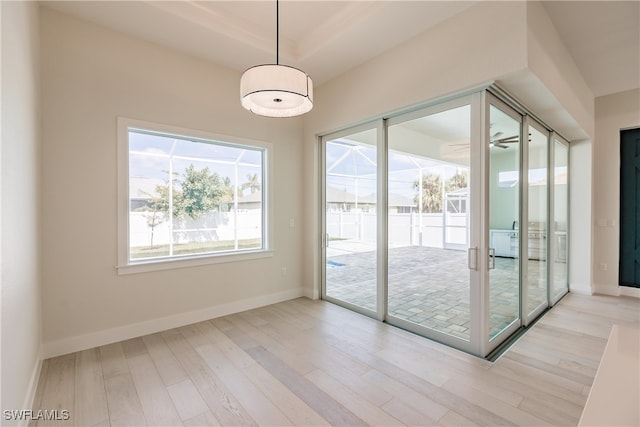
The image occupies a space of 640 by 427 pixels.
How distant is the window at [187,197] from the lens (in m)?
3.13

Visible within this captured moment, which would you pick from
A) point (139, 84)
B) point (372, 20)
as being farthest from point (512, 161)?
point (139, 84)

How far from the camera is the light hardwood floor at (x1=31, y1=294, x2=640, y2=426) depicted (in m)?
1.91

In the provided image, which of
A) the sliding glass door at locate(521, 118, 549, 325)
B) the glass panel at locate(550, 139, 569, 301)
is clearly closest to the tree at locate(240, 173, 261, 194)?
the sliding glass door at locate(521, 118, 549, 325)

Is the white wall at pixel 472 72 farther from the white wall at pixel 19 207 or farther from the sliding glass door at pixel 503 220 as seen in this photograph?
the white wall at pixel 19 207

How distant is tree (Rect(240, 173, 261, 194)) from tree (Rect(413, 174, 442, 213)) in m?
2.13

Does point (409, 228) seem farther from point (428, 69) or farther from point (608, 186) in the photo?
point (608, 186)

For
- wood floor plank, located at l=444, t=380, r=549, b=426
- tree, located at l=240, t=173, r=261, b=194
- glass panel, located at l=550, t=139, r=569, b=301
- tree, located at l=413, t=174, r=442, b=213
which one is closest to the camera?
wood floor plank, located at l=444, t=380, r=549, b=426

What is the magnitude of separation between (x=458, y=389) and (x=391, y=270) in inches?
58.7

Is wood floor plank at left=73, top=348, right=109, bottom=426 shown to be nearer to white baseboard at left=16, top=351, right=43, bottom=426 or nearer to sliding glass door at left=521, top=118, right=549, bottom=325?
white baseboard at left=16, top=351, right=43, bottom=426

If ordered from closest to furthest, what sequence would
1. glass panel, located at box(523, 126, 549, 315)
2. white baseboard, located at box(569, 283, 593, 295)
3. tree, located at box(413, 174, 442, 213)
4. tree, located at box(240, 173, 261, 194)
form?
tree, located at box(413, 174, 442, 213) < glass panel, located at box(523, 126, 549, 315) < tree, located at box(240, 173, 261, 194) < white baseboard, located at box(569, 283, 593, 295)

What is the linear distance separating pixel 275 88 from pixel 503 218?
2676 millimetres

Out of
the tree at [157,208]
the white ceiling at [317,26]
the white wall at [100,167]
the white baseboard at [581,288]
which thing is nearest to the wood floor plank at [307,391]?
the white wall at [100,167]

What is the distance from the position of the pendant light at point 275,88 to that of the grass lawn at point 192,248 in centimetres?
201

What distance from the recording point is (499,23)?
239 centimetres
